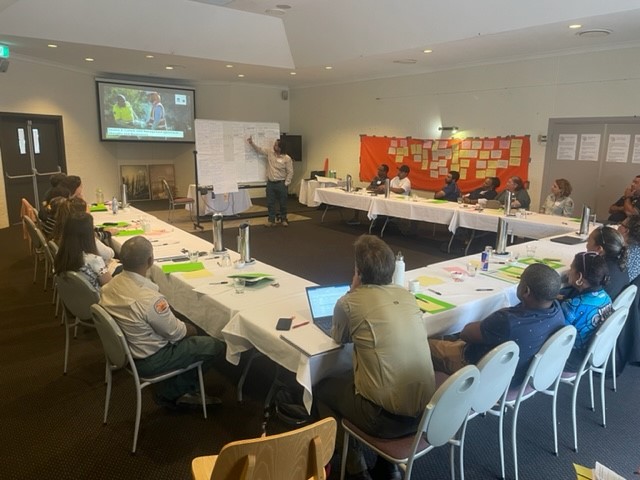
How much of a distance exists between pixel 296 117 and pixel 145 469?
10.0 m

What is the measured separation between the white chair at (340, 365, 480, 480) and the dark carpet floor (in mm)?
491

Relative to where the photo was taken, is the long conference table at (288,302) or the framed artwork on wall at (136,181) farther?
the framed artwork on wall at (136,181)

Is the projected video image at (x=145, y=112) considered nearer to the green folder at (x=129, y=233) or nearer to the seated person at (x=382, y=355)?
the green folder at (x=129, y=233)

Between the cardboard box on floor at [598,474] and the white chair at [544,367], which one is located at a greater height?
the cardboard box on floor at [598,474]

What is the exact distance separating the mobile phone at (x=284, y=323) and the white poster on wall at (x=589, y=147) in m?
6.03

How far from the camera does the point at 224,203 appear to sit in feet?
26.9

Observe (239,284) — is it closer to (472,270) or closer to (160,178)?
(472,270)

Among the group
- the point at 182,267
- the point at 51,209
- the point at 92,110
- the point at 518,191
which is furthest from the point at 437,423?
the point at 92,110

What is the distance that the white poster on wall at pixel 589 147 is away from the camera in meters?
6.37

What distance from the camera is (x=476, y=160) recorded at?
7773 millimetres

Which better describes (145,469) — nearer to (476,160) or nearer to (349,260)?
(349,260)

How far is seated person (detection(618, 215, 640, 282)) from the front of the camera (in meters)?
2.88

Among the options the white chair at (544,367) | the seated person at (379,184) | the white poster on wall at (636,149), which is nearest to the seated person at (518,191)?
the white poster on wall at (636,149)

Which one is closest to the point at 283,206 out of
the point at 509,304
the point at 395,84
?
the point at 395,84
